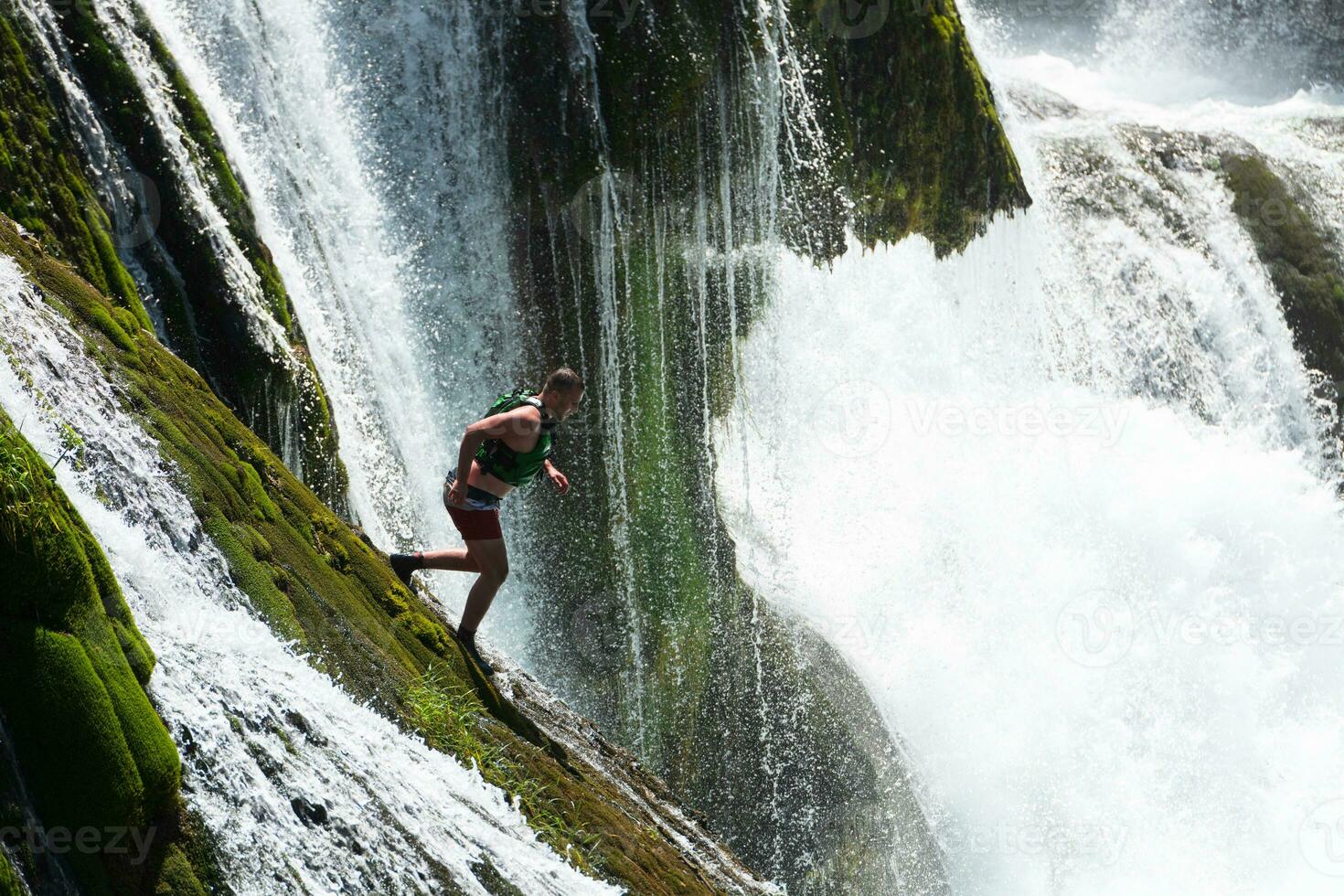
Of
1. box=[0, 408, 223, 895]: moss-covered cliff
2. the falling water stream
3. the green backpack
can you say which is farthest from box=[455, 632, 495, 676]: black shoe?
box=[0, 408, 223, 895]: moss-covered cliff

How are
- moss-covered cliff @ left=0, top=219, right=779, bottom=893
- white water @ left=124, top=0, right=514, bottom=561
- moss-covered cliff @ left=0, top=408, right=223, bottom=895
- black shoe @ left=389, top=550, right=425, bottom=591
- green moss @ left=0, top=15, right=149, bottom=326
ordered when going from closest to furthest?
moss-covered cliff @ left=0, top=408, right=223, bottom=895
moss-covered cliff @ left=0, top=219, right=779, bottom=893
green moss @ left=0, top=15, right=149, bottom=326
black shoe @ left=389, top=550, right=425, bottom=591
white water @ left=124, top=0, right=514, bottom=561

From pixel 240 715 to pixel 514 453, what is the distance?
192 cm

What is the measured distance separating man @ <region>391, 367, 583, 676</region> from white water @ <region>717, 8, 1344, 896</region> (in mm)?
4491

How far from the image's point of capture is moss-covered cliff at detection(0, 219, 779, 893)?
444 centimetres

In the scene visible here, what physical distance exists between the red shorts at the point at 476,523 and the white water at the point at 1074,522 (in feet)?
15.0

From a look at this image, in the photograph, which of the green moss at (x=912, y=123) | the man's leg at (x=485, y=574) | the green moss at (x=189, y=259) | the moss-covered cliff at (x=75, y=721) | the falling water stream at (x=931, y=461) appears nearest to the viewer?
the moss-covered cliff at (x=75, y=721)

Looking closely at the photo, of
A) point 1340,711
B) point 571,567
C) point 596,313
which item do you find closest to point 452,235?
point 596,313

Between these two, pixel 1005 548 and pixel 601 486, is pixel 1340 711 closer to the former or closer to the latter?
pixel 1005 548

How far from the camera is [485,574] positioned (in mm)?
5691

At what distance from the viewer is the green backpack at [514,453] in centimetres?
530

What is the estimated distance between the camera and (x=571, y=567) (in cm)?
908

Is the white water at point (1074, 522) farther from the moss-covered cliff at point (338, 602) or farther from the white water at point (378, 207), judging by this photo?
the moss-covered cliff at point (338, 602)

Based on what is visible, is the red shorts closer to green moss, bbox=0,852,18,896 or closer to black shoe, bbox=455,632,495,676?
black shoe, bbox=455,632,495,676

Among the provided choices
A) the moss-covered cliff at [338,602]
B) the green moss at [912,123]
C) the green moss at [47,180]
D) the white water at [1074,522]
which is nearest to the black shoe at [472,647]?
the moss-covered cliff at [338,602]
